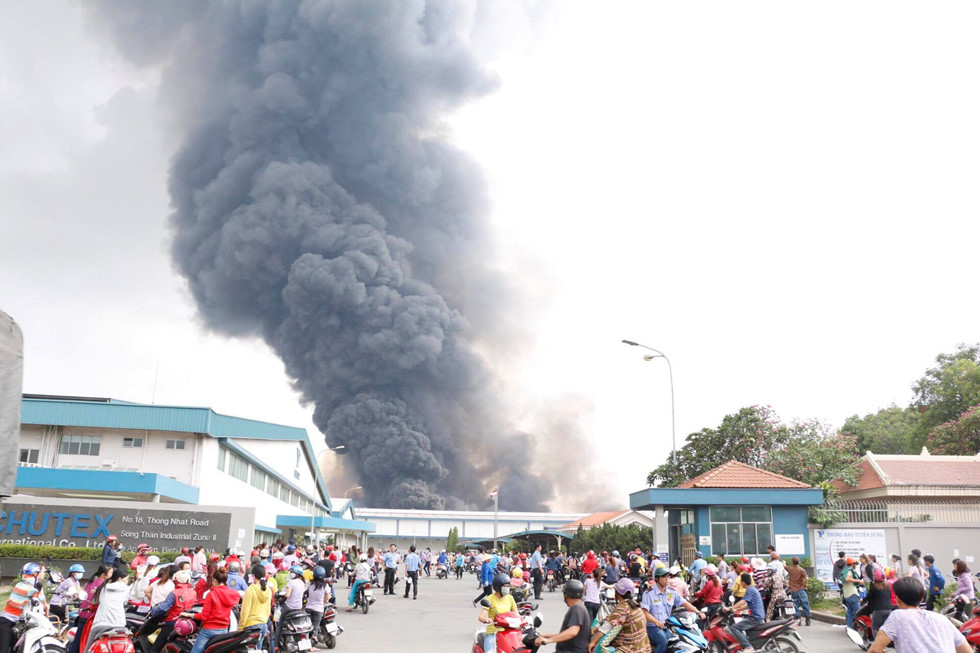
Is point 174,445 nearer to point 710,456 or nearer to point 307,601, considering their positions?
point 307,601

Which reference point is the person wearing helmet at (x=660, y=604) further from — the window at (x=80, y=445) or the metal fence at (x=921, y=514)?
the window at (x=80, y=445)

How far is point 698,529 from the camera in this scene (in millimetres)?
27219

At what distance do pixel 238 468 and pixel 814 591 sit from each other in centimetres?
3045

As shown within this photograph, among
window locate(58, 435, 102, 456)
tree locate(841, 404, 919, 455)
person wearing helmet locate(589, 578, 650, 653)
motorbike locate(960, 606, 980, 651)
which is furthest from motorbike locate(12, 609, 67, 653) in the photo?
tree locate(841, 404, 919, 455)

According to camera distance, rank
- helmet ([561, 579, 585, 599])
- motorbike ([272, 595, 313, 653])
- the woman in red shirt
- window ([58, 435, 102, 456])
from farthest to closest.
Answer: window ([58, 435, 102, 456]) → motorbike ([272, 595, 313, 653]) → the woman in red shirt → helmet ([561, 579, 585, 599])

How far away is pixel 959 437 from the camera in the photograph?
49500 millimetres

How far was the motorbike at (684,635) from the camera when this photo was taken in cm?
983

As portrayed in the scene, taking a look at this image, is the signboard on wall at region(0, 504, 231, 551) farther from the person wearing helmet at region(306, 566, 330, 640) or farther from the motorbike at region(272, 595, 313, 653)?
the motorbike at region(272, 595, 313, 653)

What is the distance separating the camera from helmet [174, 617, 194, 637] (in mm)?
10180

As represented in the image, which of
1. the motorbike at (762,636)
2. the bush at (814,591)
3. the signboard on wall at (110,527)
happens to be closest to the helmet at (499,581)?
the motorbike at (762,636)

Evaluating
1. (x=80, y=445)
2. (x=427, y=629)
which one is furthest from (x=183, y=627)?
(x=80, y=445)

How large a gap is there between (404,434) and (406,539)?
12.4 meters

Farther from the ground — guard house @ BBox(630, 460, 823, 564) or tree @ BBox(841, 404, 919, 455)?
tree @ BBox(841, 404, 919, 455)

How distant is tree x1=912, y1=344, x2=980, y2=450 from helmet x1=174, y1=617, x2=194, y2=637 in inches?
2122
